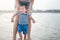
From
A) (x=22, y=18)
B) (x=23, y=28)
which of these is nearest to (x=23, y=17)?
(x=22, y=18)

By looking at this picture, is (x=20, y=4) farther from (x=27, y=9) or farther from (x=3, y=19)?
(x=3, y=19)

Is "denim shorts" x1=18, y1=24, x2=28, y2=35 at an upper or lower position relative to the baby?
lower

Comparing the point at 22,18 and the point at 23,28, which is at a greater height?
the point at 22,18

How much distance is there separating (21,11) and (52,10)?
1.41 meters

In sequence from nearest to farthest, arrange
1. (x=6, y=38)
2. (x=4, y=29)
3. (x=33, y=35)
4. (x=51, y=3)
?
(x=6, y=38) → (x=33, y=35) → (x=4, y=29) → (x=51, y=3)

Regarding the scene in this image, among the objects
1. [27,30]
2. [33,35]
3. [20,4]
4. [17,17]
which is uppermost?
[20,4]

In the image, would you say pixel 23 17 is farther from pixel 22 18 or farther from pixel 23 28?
pixel 23 28

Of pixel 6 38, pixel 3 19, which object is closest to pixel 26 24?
pixel 6 38

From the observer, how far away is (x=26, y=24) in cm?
203

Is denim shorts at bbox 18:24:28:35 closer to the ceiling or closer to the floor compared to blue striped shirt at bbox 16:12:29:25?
closer to the floor

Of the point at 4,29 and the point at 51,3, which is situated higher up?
the point at 51,3

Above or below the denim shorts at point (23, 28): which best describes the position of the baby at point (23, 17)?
above

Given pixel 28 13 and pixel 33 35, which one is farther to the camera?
pixel 33 35

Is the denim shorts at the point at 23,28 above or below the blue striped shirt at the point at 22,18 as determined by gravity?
below
